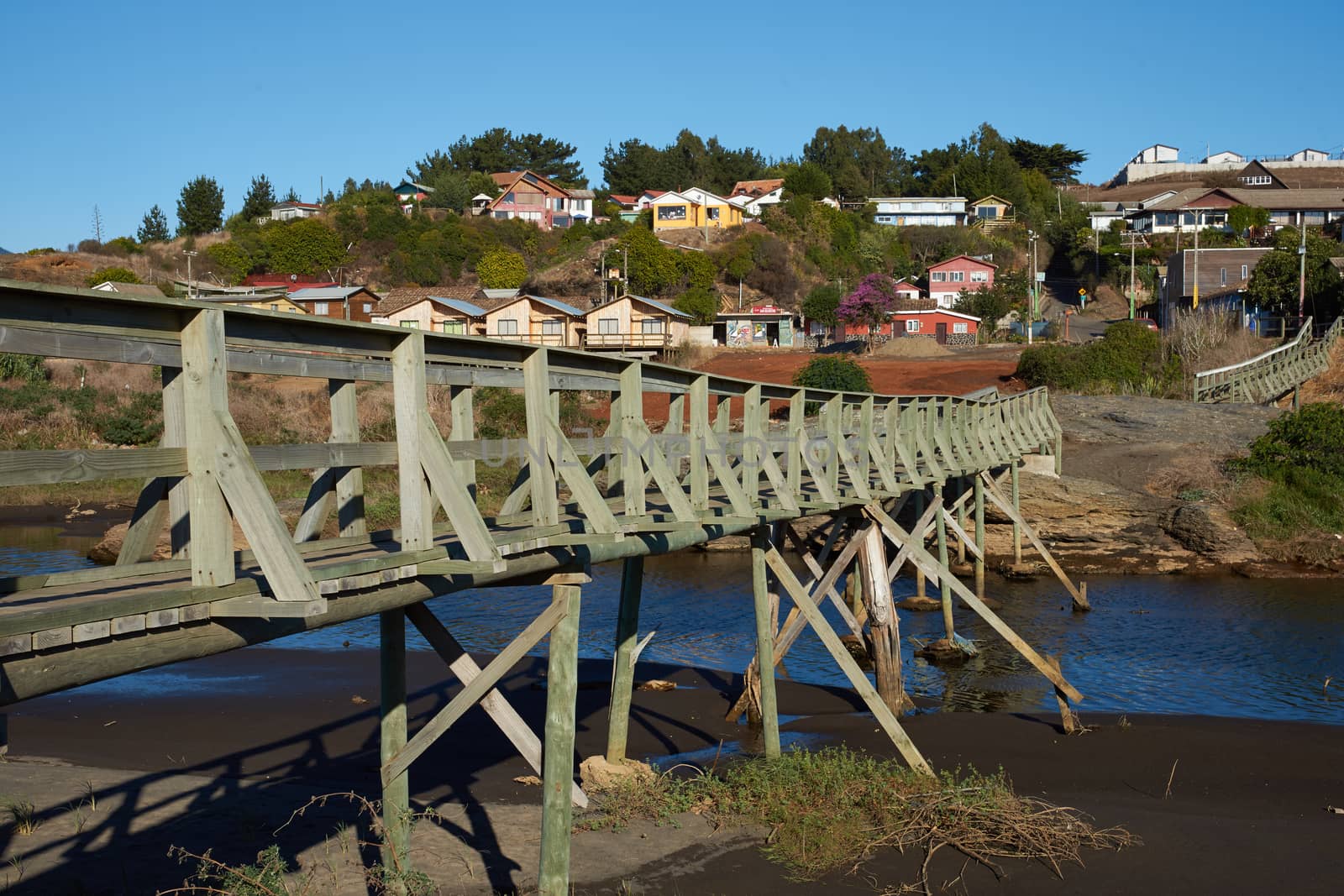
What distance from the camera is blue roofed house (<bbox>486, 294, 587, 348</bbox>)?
207ft

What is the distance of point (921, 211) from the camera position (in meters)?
118

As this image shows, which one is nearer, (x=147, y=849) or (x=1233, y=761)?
(x=147, y=849)

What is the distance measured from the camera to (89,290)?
402 cm

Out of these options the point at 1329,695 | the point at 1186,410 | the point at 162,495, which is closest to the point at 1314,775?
the point at 1329,695

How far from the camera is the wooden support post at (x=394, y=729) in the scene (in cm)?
730

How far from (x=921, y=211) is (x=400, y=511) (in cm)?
11680

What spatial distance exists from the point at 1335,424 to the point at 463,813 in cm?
2470

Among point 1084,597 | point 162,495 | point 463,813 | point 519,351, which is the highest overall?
point 519,351

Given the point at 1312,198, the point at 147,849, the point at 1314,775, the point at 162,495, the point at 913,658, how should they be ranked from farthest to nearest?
the point at 1312,198, the point at 913,658, the point at 1314,775, the point at 147,849, the point at 162,495

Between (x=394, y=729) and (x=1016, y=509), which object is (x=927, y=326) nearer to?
(x=1016, y=509)

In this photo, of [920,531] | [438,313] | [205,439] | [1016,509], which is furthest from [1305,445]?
[438,313]

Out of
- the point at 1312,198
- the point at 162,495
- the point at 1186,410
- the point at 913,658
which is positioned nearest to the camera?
the point at 162,495

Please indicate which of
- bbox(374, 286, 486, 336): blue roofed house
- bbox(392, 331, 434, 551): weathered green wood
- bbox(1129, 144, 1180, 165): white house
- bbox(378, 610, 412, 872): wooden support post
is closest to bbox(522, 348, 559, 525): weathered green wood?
bbox(392, 331, 434, 551): weathered green wood

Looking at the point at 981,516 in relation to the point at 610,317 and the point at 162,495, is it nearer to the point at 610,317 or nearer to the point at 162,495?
the point at 162,495
